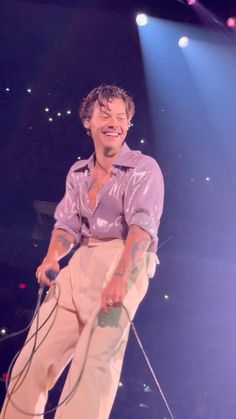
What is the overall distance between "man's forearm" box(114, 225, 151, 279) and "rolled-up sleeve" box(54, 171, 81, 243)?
13.8 inches

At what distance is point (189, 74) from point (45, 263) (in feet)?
14.4

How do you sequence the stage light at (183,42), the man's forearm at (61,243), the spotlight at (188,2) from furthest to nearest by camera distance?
the stage light at (183,42) < the spotlight at (188,2) < the man's forearm at (61,243)

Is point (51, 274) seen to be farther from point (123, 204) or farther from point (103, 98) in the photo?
point (103, 98)

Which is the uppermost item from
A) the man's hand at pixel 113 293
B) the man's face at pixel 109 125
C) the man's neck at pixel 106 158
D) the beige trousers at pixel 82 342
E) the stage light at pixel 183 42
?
the stage light at pixel 183 42

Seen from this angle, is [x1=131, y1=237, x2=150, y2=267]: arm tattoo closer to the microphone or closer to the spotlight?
the microphone

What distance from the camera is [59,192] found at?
6195 millimetres

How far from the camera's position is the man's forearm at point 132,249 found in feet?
6.09

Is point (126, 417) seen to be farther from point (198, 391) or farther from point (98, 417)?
point (98, 417)

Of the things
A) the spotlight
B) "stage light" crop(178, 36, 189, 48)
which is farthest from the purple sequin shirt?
"stage light" crop(178, 36, 189, 48)

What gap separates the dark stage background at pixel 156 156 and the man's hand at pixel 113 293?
11.8 ft

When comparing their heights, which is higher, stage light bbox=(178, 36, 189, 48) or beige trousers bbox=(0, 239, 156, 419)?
stage light bbox=(178, 36, 189, 48)

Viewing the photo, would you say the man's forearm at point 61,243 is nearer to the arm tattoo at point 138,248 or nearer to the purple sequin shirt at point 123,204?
the purple sequin shirt at point 123,204

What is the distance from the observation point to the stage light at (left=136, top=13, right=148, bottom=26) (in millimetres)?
5013

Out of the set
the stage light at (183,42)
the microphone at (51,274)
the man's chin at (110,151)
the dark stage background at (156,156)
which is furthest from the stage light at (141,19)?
the microphone at (51,274)
